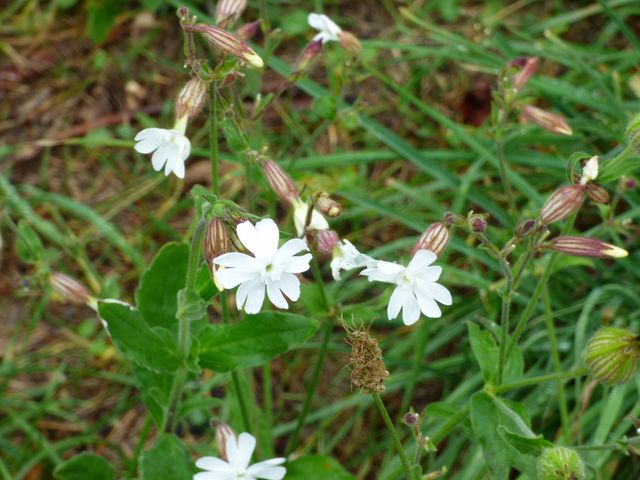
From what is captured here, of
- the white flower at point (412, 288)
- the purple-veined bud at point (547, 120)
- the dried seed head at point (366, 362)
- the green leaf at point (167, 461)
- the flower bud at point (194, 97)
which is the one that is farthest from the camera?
the purple-veined bud at point (547, 120)

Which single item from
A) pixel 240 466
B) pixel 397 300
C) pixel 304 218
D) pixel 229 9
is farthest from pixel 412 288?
pixel 229 9

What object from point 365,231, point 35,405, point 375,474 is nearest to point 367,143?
point 365,231

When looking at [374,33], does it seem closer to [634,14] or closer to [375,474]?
[634,14]

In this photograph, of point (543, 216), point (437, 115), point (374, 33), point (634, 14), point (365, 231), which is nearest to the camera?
point (543, 216)

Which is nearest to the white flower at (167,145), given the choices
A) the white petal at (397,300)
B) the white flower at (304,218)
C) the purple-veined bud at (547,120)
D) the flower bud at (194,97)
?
the flower bud at (194,97)

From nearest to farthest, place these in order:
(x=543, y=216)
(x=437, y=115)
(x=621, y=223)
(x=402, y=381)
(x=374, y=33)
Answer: (x=543, y=216) → (x=621, y=223) → (x=402, y=381) → (x=437, y=115) → (x=374, y=33)

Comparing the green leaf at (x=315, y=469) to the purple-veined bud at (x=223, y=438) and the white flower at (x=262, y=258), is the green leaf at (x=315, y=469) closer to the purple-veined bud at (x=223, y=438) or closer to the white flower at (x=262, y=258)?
the purple-veined bud at (x=223, y=438)

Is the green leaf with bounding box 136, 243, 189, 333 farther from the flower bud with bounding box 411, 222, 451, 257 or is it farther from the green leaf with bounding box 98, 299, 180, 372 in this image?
the flower bud with bounding box 411, 222, 451, 257

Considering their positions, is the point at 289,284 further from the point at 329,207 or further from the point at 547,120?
the point at 547,120
